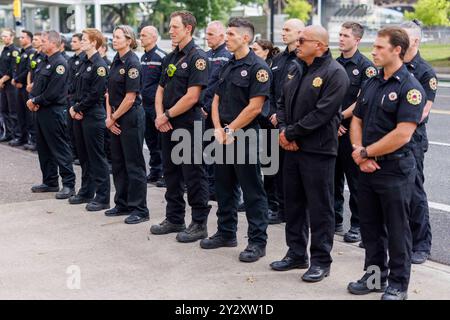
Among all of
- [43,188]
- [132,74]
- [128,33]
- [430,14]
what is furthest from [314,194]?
[430,14]

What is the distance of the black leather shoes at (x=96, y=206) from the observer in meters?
7.49

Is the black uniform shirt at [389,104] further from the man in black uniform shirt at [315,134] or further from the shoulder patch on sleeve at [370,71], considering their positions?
the shoulder patch on sleeve at [370,71]

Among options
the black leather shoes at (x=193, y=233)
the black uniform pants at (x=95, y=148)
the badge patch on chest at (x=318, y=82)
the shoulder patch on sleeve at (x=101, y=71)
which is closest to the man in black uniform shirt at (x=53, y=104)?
the black uniform pants at (x=95, y=148)

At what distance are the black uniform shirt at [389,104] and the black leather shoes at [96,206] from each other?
368 centimetres

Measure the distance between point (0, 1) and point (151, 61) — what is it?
36.5 meters

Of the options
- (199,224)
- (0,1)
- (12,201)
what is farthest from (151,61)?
(0,1)

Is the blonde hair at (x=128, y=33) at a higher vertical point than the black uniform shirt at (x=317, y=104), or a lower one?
higher

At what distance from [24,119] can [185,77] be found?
629 centimetres

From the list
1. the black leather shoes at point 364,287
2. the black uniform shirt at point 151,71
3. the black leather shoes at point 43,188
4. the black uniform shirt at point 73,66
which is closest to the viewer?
the black leather shoes at point 364,287

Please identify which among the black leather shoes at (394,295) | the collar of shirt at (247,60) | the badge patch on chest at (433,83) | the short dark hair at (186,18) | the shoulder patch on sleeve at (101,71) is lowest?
the black leather shoes at (394,295)

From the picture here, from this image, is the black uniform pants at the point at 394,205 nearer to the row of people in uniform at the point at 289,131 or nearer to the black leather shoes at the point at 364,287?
the row of people in uniform at the point at 289,131

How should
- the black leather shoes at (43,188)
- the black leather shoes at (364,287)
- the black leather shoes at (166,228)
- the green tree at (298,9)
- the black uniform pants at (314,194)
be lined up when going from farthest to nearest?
the green tree at (298,9) < the black leather shoes at (43,188) < the black leather shoes at (166,228) < the black uniform pants at (314,194) < the black leather shoes at (364,287)

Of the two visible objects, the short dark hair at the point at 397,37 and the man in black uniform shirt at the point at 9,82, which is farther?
the man in black uniform shirt at the point at 9,82
